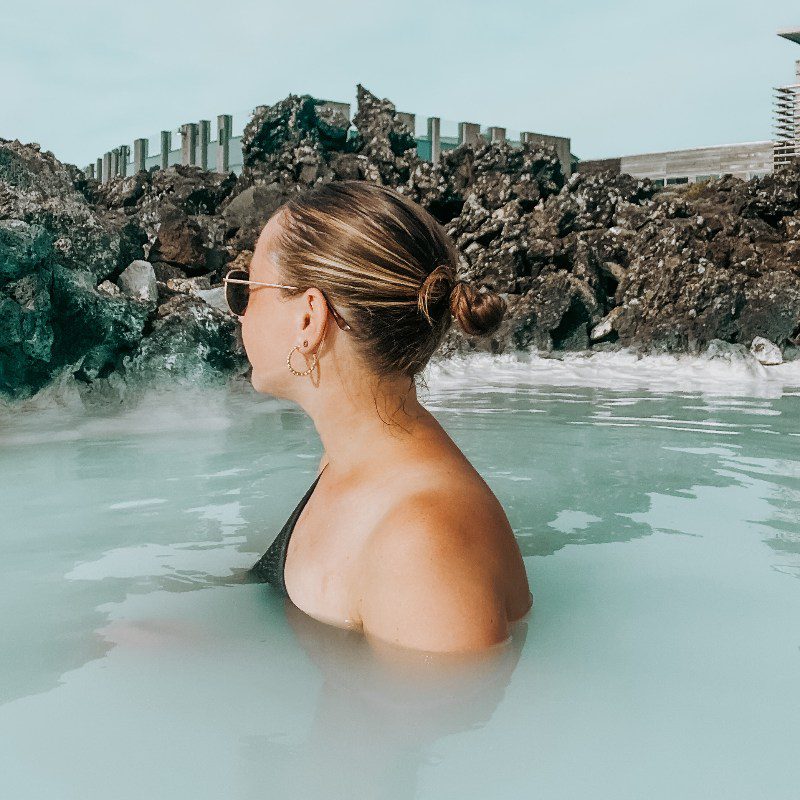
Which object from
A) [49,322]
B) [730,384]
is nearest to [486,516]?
[49,322]

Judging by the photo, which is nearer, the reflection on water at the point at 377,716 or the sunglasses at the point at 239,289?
the reflection on water at the point at 377,716

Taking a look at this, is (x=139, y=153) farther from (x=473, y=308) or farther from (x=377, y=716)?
(x=377, y=716)

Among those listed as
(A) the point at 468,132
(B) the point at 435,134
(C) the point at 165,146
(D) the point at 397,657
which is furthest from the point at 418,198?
(C) the point at 165,146

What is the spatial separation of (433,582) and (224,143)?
34578mm

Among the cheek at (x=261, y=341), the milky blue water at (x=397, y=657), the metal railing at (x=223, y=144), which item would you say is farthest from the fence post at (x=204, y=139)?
the cheek at (x=261, y=341)

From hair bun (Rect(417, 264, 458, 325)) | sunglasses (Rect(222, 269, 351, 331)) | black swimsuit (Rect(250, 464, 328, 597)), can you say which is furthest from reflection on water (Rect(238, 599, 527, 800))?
sunglasses (Rect(222, 269, 351, 331))

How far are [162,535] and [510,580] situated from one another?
209 centimetres

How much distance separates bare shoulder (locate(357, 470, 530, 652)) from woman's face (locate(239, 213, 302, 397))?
47 centimetres

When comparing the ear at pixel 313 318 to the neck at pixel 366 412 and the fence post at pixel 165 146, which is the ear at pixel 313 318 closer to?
the neck at pixel 366 412

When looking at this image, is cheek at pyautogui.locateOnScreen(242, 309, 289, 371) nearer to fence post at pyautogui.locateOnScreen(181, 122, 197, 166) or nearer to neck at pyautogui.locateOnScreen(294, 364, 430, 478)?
neck at pyautogui.locateOnScreen(294, 364, 430, 478)

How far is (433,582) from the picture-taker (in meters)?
1.79

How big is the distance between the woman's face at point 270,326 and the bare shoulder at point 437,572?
0.47m

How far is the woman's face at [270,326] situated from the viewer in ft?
7.12

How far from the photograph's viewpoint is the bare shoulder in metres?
1.80
